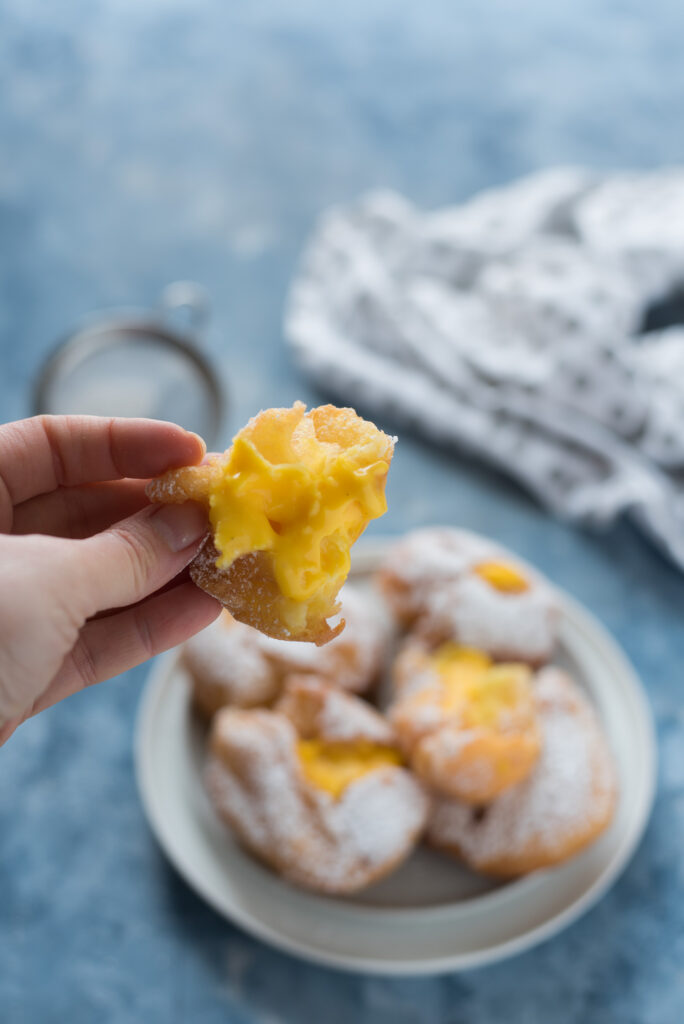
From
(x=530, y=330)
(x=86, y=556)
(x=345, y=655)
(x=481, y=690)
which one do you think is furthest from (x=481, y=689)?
(x=530, y=330)

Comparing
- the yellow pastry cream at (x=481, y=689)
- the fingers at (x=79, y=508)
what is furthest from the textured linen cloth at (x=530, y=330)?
the fingers at (x=79, y=508)

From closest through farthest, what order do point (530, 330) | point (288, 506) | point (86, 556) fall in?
point (86, 556)
point (288, 506)
point (530, 330)

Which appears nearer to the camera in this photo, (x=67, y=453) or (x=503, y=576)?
(x=67, y=453)

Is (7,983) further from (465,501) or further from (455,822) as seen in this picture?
(465,501)

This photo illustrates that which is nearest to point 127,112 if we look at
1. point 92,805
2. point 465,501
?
point 465,501

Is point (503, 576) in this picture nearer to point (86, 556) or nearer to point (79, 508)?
point (79, 508)

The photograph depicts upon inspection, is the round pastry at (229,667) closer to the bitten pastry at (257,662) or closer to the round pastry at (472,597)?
the bitten pastry at (257,662)

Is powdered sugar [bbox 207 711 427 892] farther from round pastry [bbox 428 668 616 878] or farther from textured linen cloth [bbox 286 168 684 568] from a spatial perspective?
textured linen cloth [bbox 286 168 684 568]
